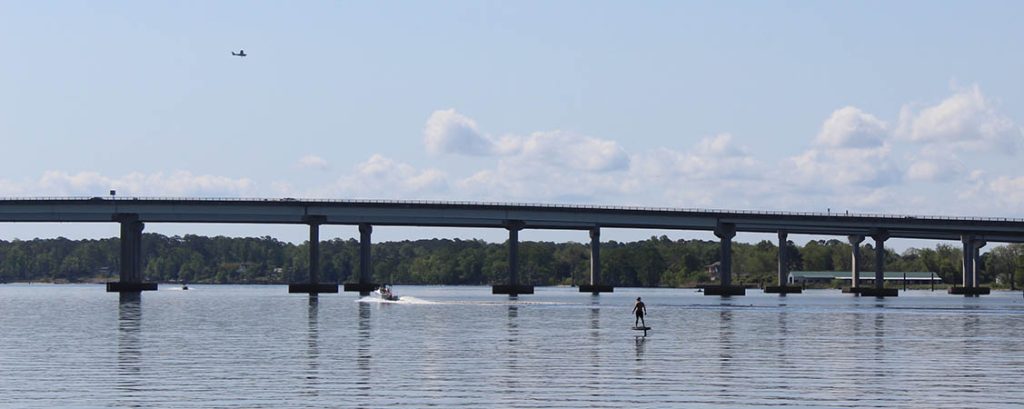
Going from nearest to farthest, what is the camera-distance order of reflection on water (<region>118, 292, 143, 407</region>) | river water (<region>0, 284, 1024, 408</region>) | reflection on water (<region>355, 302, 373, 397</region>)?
river water (<region>0, 284, 1024, 408</region>) → reflection on water (<region>118, 292, 143, 407</region>) → reflection on water (<region>355, 302, 373, 397</region>)

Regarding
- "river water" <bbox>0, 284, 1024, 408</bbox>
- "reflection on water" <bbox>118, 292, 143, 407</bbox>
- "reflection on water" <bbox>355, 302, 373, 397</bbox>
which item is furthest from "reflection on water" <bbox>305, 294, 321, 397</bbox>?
"reflection on water" <bbox>118, 292, 143, 407</bbox>

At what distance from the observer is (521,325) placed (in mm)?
101375

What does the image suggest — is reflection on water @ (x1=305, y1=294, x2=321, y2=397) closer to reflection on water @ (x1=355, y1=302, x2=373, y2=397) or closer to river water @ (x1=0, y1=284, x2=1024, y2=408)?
river water @ (x1=0, y1=284, x2=1024, y2=408)

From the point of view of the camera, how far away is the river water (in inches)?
1848

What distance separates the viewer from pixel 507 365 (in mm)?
→ 60594

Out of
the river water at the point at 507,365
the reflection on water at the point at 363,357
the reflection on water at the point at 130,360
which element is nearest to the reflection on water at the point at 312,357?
the river water at the point at 507,365

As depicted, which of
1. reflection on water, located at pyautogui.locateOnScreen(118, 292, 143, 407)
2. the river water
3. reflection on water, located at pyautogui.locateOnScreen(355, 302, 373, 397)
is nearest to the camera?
the river water

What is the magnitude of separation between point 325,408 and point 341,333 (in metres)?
44.1

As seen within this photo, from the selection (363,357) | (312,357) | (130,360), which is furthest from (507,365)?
(130,360)

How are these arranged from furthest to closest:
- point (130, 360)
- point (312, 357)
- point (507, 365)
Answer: point (312, 357)
point (130, 360)
point (507, 365)

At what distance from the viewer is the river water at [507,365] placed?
4694cm

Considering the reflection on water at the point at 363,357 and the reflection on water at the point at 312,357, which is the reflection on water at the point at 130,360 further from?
the reflection on water at the point at 363,357

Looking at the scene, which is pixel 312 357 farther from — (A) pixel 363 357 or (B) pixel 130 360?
(B) pixel 130 360

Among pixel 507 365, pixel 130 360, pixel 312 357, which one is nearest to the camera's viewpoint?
pixel 507 365
